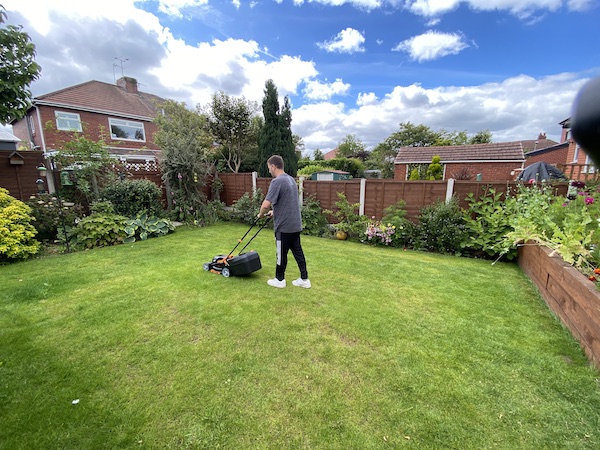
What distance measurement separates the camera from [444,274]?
4539 mm

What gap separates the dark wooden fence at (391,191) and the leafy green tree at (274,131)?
276cm

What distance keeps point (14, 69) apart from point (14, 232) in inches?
105

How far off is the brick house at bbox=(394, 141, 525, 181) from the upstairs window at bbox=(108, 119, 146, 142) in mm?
15228

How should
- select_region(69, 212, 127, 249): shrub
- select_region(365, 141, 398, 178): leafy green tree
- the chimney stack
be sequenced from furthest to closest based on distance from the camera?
select_region(365, 141, 398, 178): leafy green tree < the chimney stack < select_region(69, 212, 127, 249): shrub

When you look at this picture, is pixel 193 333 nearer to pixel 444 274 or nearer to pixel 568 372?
pixel 568 372

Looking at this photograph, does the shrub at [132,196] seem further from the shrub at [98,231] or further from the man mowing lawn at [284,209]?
the man mowing lawn at [284,209]

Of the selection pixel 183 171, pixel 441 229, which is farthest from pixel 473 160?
pixel 183 171

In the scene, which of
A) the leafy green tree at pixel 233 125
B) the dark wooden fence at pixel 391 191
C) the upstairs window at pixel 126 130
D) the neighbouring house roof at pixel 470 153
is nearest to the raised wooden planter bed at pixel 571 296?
the dark wooden fence at pixel 391 191

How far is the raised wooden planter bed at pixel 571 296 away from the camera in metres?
2.37

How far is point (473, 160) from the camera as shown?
1492 centimetres

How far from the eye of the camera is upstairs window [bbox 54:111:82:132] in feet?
44.5

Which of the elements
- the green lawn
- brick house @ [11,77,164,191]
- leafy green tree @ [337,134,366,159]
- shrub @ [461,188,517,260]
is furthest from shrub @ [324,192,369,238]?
leafy green tree @ [337,134,366,159]

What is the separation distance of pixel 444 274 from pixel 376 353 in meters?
2.57

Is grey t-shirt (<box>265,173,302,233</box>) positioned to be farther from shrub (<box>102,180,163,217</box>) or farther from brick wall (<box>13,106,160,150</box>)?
brick wall (<box>13,106,160,150</box>)
